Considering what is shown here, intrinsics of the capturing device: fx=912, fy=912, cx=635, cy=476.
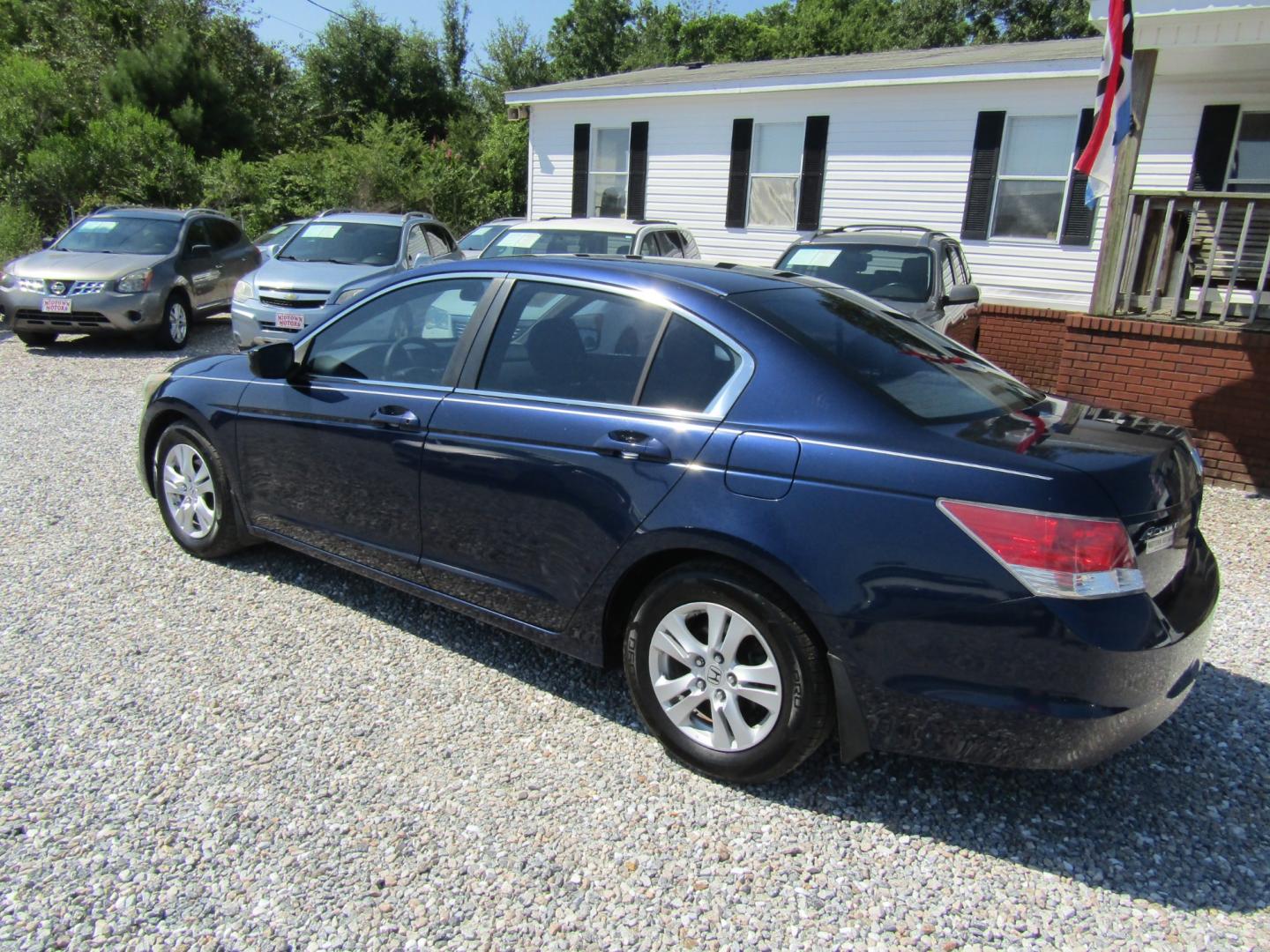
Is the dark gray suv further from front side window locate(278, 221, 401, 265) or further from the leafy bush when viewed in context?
the leafy bush

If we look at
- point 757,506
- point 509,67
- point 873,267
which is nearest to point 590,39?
point 509,67

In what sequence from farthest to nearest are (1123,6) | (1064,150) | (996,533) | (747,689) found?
(1064,150), (1123,6), (747,689), (996,533)

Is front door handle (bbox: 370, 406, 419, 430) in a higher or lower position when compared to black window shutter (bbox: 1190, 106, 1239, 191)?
lower

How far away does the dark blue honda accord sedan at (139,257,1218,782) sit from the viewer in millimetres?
2453

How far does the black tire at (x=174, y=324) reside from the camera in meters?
11.1

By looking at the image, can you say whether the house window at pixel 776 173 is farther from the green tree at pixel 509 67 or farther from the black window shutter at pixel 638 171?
the green tree at pixel 509 67

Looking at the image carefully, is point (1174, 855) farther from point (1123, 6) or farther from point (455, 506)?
point (1123, 6)

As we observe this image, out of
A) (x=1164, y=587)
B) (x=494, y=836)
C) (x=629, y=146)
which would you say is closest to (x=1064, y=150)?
(x=629, y=146)

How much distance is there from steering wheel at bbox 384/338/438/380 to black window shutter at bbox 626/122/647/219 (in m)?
12.7

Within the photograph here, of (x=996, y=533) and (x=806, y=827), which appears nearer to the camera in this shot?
(x=996, y=533)

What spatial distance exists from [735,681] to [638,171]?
1435 centimetres

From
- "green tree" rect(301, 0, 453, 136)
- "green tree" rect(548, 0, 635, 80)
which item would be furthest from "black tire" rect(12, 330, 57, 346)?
"green tree" rect(548, 0, 635, 80)

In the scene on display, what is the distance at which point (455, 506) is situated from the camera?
3498 mm

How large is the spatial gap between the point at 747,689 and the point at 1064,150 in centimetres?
1181
